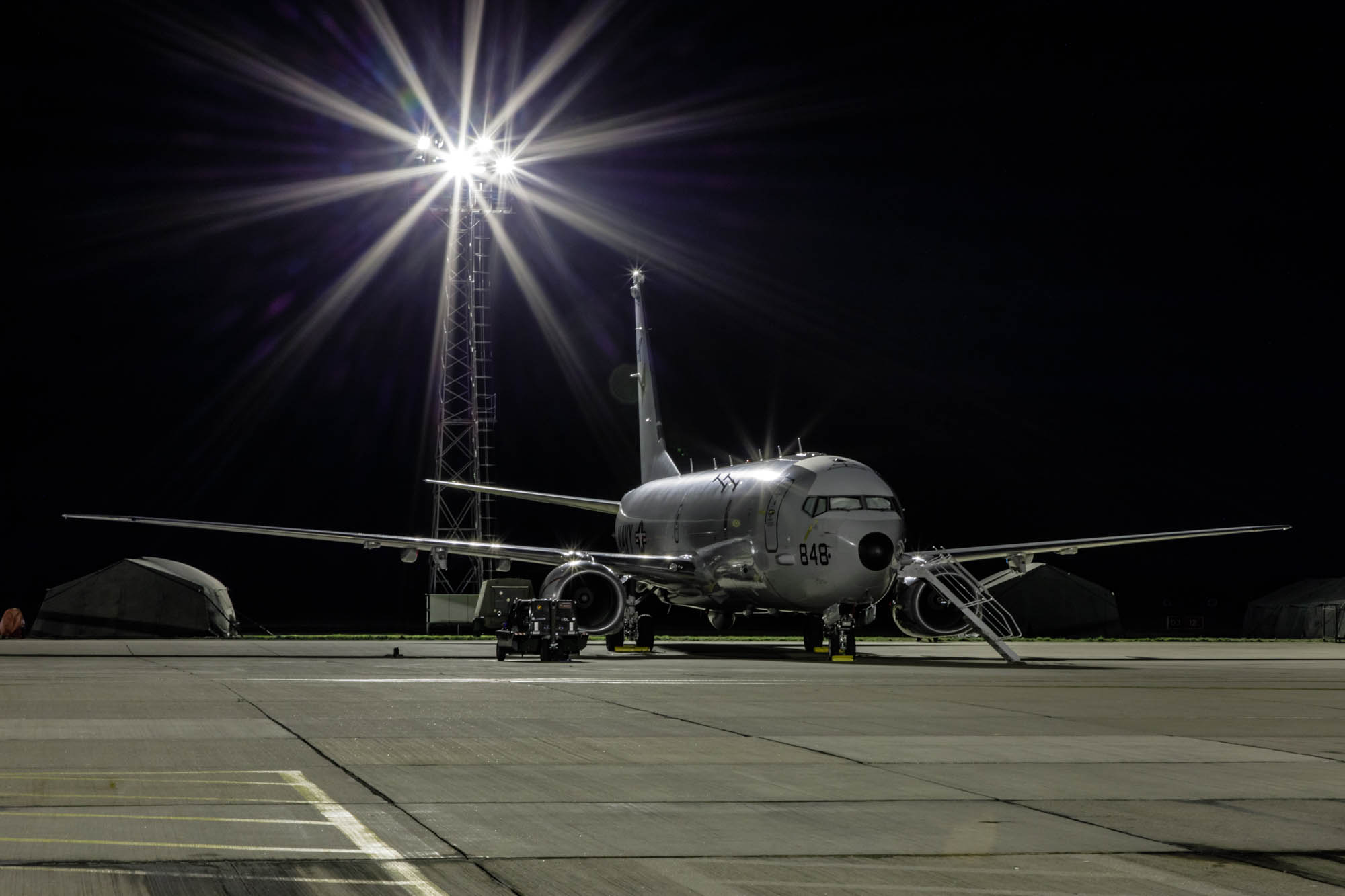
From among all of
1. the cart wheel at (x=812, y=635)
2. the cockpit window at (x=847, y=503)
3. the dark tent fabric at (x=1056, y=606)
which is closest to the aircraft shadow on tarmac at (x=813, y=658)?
the cart wheel at (x=812, y=635)

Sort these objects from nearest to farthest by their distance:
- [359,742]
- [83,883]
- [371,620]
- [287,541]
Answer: [83,883], [359,742], [371,620], [287,541]

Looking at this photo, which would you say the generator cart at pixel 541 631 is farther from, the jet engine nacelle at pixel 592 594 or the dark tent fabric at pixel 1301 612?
the dark tent fabric at pixel 1301 612

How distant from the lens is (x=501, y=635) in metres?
32.8

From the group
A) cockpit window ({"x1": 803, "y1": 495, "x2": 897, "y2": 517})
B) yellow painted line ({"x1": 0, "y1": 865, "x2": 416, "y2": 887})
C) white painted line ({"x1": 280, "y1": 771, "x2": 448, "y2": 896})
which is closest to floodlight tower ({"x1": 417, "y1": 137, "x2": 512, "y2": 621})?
cockpit window ({"x1": 803, "y1": 495, "x2": 897, "y2": 517})

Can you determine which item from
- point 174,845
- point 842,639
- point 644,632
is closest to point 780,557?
point 842,639

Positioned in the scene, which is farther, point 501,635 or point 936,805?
point 501,635

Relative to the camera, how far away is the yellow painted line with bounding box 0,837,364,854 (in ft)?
27.5

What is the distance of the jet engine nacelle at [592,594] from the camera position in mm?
36250

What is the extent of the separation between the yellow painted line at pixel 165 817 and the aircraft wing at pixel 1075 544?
92.1 feet

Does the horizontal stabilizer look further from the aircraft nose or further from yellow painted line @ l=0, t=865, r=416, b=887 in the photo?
yellow painted line @ l=0, t=865, r=416, b=887

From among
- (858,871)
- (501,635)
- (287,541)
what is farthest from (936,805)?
(287,541)

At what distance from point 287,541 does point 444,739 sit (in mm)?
84755

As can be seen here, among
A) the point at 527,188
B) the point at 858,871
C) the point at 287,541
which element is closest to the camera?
the point at 858,871

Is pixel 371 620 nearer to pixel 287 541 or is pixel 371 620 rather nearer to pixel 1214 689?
pixel 287 541
